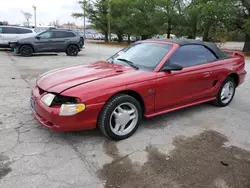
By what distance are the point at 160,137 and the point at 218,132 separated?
0.99m

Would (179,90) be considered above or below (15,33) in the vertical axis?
below

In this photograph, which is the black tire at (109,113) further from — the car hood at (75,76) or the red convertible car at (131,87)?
the car hood at (75,76)

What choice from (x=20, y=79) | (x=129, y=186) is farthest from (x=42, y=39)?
(x=129, y=186)

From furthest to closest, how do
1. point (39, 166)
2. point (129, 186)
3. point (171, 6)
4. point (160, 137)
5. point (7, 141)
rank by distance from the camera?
point (171, 6) < point (160, 137) < point (7, 141) < point (39, 166) < point (129, 186)

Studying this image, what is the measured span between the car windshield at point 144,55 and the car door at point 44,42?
10590mm

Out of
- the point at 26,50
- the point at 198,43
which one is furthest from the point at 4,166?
the point at 26,50

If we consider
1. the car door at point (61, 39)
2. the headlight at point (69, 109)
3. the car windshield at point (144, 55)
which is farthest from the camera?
the car door at point (61, 39)

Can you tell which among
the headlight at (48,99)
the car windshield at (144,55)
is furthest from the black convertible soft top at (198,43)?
the headlight at (48,99)

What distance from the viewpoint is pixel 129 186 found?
2.53 meters

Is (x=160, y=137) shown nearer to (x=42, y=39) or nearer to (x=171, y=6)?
(x=42, y=39)

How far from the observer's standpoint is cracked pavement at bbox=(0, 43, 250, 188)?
8.62ft

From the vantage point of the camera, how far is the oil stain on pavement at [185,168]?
8.56 feet

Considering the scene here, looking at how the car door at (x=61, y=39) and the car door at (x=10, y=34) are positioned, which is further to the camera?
the car door at (x=10, y=34)

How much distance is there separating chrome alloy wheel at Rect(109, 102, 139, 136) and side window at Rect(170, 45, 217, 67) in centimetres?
109
